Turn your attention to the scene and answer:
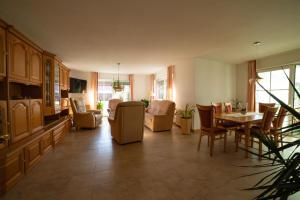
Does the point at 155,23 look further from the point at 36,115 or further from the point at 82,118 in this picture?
the point at 82,118

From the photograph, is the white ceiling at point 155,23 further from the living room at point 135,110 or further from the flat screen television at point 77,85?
the flat screen television at point 77,85

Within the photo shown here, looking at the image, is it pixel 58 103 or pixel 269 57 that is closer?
pixel 58 103

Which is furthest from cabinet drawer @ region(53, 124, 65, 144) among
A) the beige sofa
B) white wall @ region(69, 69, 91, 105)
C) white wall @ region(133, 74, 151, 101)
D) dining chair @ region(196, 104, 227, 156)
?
white wall @ region(133, 74, 151, 101)

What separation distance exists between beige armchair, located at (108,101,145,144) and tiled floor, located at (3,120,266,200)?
0.27m

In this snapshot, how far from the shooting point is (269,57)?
4.88 meters

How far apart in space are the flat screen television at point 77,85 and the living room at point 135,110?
7.91ft

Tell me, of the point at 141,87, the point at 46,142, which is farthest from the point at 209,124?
the point at 141,87

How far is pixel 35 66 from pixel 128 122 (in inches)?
91.8

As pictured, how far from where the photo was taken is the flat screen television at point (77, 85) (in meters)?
7.00

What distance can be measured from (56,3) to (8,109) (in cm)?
168

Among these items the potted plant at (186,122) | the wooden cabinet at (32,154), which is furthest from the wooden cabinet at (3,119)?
the potted plant at (186,122)

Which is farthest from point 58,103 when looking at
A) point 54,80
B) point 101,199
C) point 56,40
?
Result: point 101,199

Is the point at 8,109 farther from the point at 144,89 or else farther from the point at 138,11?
the point at 144,89

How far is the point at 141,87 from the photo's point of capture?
947 cm
